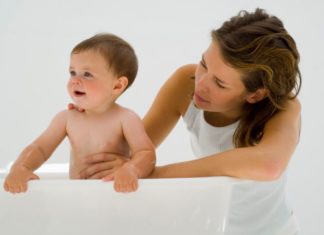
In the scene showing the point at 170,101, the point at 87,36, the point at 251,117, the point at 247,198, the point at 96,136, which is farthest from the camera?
the point at 87,36

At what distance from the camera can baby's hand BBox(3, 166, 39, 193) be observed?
3.50ft

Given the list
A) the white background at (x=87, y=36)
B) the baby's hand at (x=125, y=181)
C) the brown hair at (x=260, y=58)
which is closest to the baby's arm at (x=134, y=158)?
the baby's hand at (x=125, y=181)

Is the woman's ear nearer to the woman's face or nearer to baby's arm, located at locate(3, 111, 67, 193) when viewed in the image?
the woman's face

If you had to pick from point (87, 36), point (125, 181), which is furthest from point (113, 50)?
point (87, 36)

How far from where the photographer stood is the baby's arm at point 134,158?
1.03 meters

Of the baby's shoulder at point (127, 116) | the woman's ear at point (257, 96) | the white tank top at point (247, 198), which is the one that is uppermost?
the woman's ear at point (257, 96)

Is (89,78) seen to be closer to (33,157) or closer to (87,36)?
(33,157)

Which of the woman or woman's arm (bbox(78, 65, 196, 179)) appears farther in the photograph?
woman's arm (bbox(78, 65, 196, 179))

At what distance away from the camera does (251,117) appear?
4.46 ft

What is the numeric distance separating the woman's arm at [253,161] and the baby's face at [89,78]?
222 mm

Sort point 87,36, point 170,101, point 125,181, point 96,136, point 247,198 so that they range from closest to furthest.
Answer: point 125,181 → point 247,198 → point 96,136 → point 170,101 → point 87,36

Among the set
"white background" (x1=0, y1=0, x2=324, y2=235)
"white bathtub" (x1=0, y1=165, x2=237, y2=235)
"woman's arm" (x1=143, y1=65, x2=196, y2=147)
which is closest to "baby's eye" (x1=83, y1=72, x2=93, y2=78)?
"white bathtub" (x1=0, y1=165, x2=237, y2=235)

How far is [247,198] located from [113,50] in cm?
45

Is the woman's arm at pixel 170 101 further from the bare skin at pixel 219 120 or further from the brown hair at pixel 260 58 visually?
the brown hair at pixel 260 58
